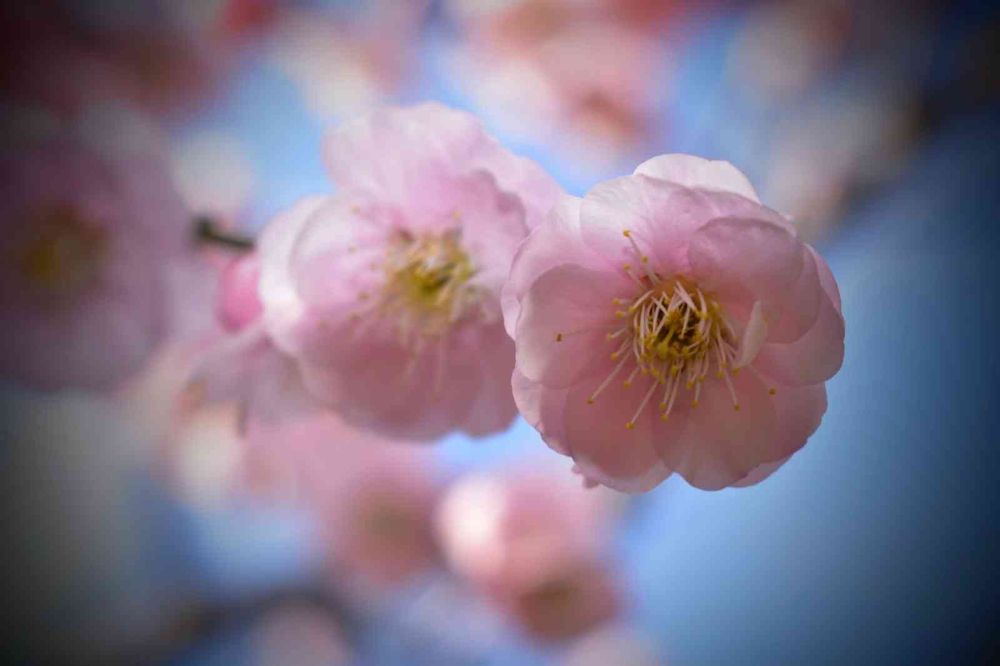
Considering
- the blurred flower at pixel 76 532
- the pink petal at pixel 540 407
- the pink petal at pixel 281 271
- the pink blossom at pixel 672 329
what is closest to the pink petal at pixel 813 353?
the pink blossom at pixel 672 329

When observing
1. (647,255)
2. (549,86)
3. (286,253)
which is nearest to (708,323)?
(647,255)

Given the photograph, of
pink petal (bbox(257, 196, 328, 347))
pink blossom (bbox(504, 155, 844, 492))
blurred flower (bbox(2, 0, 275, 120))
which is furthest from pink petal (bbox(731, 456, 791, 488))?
blurred flower (bbox(2, 0, 275, 120))

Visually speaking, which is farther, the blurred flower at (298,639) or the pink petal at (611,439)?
the blurred flower at (298,639)

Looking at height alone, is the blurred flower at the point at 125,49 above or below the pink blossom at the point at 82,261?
above

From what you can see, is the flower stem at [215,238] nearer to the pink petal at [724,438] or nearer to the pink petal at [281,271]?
the pink petal at [281,271]

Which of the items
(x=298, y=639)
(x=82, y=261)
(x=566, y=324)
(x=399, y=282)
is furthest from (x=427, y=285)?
(x=298, y=639)
